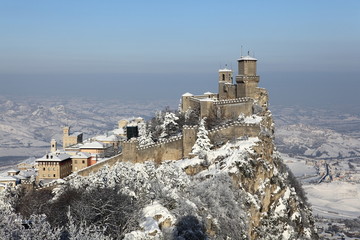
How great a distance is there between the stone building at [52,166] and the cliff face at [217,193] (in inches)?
248

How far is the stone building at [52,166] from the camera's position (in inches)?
2046

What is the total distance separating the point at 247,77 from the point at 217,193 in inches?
807

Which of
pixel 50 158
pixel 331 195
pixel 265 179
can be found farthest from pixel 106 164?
pixel 331 195

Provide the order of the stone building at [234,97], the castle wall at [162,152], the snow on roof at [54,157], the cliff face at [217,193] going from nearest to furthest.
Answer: the cliff face at [217,193]
the castle wall at [162,152]
the stone building at [234,97]
the snow on roof at [54,157]

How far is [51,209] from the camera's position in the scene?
117ft

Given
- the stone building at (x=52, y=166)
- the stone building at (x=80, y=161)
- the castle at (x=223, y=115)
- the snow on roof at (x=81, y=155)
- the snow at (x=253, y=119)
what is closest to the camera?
the castle at (x=223, y=115)

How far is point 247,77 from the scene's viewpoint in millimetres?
54406

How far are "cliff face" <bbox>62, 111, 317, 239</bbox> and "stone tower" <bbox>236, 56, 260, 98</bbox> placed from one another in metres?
5.34

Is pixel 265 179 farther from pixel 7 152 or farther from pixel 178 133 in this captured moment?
pixel 7 152

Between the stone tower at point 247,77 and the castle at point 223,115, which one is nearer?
the castle at point 223,115

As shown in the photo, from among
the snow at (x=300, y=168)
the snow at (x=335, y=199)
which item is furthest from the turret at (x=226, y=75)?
the snow at (x=300, y=168)

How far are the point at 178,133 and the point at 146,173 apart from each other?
1151cm

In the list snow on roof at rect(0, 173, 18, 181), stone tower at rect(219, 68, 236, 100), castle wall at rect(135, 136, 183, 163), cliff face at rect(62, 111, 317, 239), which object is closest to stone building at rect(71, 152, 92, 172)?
snow on roof at rect(0, 173, 18, 181)

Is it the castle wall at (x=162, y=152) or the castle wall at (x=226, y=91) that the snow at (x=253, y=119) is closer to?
the castle wall at (x=226, y=91)
